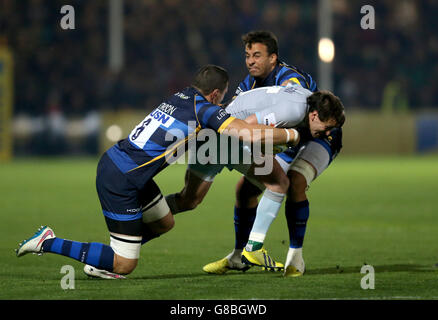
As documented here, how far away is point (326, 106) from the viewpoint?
6484mm

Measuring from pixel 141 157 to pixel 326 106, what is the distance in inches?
56.1

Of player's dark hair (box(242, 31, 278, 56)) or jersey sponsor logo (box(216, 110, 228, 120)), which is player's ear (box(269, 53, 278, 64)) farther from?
jersey sponsor logo (box(216, 110, 228, 120))

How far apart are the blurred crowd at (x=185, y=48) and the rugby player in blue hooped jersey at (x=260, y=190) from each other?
51.8 ft

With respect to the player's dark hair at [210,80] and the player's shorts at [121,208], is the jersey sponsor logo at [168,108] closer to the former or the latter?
the player's dark hair at [210,80]

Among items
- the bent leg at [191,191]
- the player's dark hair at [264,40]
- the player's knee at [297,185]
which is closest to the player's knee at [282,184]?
the player's knee at [297,185]

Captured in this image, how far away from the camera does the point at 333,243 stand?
8875 millimetres

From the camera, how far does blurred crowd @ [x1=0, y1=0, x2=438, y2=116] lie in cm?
2400

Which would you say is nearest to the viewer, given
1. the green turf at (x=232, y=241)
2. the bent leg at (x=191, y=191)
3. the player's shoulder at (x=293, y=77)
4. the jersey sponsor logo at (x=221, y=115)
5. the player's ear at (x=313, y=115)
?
the green turf at (x=232, y=241)

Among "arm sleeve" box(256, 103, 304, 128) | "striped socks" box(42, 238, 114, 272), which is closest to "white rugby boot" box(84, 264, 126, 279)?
"striped socks" box(42, 238, 114, 272)

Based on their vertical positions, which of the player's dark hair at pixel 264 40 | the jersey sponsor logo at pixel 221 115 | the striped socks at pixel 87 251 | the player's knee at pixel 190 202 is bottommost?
the striped socks at pixel 87 251

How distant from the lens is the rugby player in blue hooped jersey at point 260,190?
6.75 metres

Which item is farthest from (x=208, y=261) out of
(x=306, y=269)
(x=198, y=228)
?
(x=198, y=228)

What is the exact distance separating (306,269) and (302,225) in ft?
1.42

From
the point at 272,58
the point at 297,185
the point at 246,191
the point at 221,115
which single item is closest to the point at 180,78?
the point at 272,58
